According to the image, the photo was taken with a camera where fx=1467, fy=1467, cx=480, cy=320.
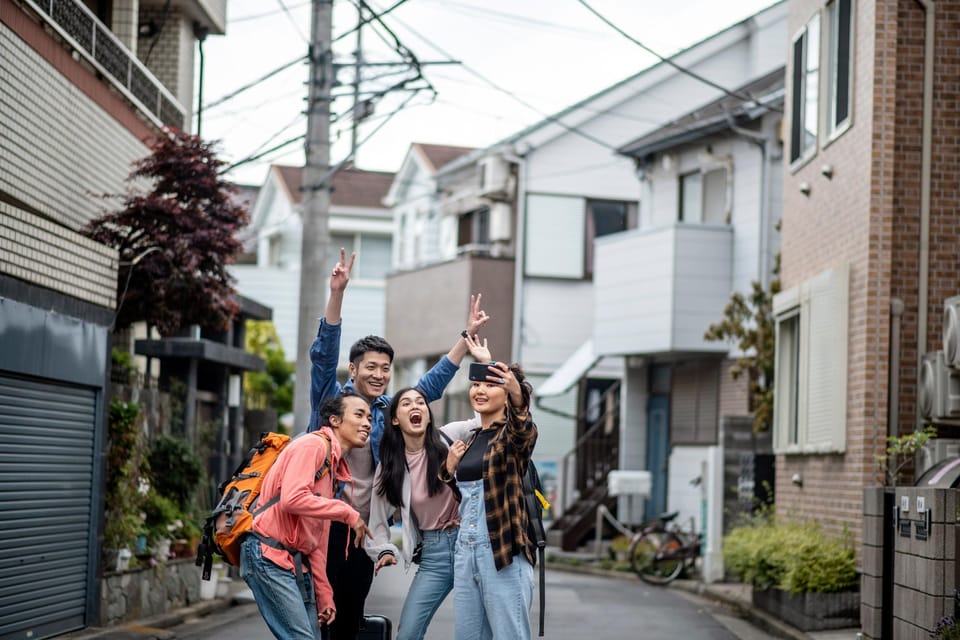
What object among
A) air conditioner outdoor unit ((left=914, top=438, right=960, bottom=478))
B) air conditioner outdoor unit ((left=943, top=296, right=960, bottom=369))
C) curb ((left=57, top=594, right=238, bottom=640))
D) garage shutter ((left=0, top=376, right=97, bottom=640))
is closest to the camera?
garage shutter ((left=0, top=376, right=97, bottom=640))

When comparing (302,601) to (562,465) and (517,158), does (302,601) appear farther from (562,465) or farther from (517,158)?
(517,158)

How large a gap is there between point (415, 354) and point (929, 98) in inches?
878

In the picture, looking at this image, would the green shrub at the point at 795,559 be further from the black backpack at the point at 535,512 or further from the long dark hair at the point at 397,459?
the long dark hair at the point at 397,459

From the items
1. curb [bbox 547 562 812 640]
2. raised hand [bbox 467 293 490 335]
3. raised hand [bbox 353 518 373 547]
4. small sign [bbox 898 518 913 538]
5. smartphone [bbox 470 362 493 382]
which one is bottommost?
curb [bbox 547 562 812 640]

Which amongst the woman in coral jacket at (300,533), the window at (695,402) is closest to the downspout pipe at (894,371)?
the woman in coral jacket at (300,533)

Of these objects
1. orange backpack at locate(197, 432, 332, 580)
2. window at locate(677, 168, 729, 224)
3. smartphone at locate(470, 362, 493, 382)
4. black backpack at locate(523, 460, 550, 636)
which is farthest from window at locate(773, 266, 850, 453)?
orange backpack at locate(197, 432, 332, 580)

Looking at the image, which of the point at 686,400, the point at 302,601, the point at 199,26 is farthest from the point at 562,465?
the point at 302,601

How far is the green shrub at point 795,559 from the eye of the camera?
14.2 meters

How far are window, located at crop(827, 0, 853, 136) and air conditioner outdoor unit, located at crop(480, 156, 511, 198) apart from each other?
52.3ft

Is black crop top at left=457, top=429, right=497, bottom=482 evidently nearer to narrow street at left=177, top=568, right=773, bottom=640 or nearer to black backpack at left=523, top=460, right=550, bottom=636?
black backpack at left=523, top=460, right=550, bottom=636

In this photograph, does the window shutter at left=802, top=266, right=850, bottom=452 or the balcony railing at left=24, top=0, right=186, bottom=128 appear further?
the window shutter at left=802, top=266, right=850, bottom=452

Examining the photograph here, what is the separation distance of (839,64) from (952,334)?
4.26 metres

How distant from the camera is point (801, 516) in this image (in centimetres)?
1694

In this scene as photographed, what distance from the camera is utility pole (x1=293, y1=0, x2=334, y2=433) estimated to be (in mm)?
18516
